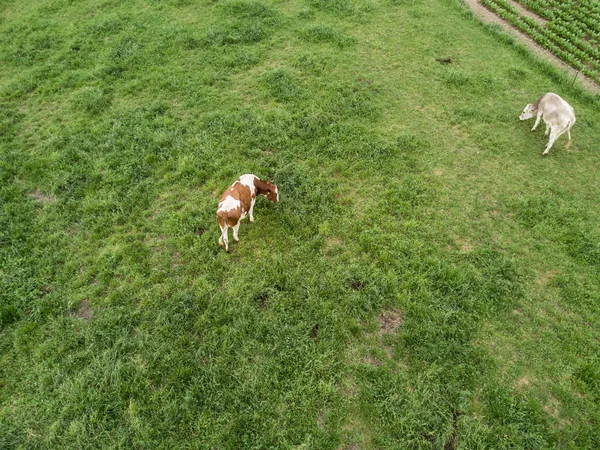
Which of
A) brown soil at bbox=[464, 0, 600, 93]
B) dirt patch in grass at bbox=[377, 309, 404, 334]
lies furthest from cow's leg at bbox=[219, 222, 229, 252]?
brown soil at bbox=[464, 0, 600, 93]

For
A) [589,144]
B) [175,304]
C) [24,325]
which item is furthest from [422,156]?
[24,325]


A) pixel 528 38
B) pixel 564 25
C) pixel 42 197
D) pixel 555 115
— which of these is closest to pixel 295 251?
pixel 42 197

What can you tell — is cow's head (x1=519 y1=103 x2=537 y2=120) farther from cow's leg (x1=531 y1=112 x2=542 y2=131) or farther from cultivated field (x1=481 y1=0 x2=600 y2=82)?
cultivated field (x1=481 y1=0 x2=600 y2=82)

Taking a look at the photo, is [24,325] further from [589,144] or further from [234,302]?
[589,144]

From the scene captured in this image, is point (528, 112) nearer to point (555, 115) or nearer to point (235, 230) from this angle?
point (555, 115)

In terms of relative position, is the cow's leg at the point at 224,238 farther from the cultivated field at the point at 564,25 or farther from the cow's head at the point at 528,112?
the cultivated field at the point at 564,25

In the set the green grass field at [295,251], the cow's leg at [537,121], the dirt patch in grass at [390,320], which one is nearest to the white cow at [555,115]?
the cow's leg at [537,121]
